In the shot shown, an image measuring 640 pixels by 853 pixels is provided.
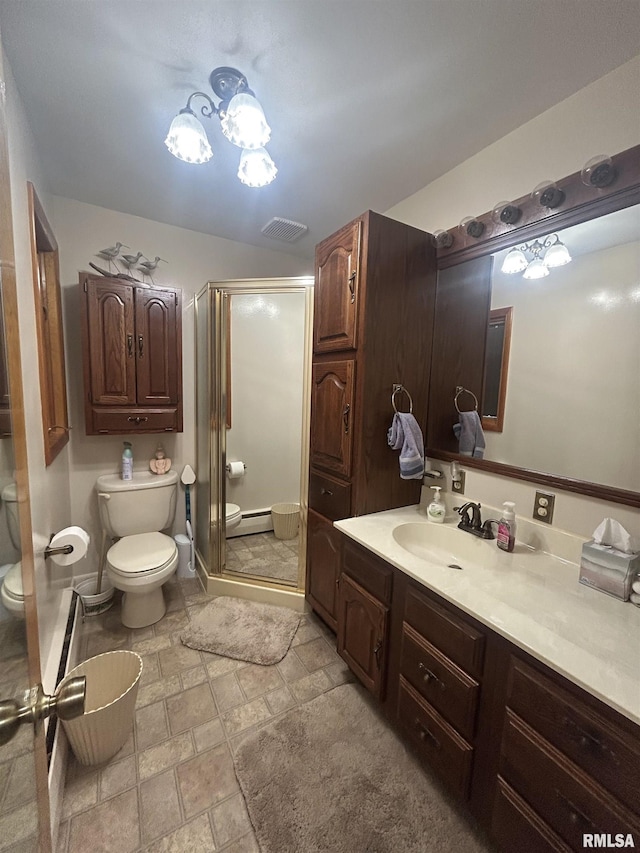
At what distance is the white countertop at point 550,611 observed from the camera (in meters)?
0.75

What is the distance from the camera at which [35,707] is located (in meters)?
0.57

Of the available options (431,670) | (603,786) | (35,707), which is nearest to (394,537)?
(431,670)

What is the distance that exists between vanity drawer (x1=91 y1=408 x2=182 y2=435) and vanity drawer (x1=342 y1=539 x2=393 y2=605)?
1.41 meters

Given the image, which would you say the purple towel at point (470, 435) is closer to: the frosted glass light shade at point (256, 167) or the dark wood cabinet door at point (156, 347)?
the frosted glass light shade at point (256, 167)

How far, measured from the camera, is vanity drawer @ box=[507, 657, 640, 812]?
0.68 meters

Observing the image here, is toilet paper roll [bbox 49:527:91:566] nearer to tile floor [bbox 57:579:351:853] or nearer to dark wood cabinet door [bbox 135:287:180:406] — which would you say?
tile floor [bbox 57:579:351:853]

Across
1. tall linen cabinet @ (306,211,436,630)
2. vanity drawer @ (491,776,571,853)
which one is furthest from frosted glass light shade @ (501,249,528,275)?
vanity drawer @ (491,776,571,853)

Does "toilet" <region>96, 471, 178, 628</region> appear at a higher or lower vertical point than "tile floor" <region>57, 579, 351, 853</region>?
higher

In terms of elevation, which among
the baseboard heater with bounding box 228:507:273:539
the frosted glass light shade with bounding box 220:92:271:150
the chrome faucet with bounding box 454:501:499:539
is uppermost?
the frosted glass light shade with bounding box 220:92:271:150

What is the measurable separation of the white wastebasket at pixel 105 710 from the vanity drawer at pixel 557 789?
126cm

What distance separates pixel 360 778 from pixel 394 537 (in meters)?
0.86

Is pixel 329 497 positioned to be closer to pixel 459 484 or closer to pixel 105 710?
pixel 459 484

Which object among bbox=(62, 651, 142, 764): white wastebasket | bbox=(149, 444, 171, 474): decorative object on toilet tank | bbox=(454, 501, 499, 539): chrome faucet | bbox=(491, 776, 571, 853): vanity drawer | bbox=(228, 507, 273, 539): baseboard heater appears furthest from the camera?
bbox=(228, 507, 273, 539): baseboard heater

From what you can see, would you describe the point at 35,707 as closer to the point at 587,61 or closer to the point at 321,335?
the point at 321,335
